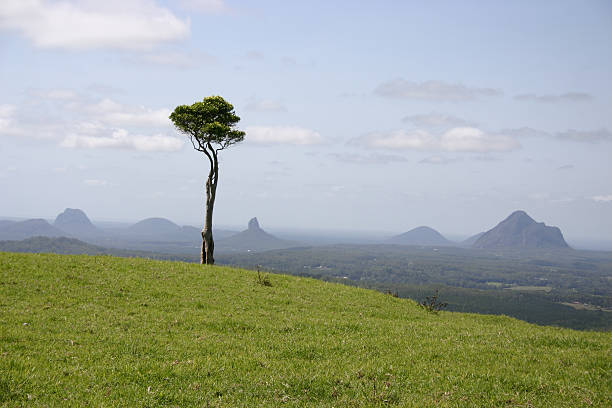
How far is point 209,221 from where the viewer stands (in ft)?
132

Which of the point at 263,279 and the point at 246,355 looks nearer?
the point at 246,355

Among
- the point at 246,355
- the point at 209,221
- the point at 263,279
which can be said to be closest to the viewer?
the point at 246,355

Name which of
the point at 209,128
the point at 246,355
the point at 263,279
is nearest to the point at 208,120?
the point at 209,128

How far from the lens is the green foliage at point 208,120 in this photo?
41781 mm

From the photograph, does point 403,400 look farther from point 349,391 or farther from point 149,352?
point 149,352

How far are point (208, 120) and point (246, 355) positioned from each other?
107ft

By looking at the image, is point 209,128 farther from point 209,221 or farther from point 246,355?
point 246,355

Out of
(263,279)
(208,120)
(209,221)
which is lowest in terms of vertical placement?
(263,279)

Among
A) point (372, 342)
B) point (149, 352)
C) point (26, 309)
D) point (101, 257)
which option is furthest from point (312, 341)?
point (101, 257)

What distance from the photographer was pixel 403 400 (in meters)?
11.4

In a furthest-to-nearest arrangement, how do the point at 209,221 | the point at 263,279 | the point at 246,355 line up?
the point at 209,221 < the point at 263,279 < the point at 246,355

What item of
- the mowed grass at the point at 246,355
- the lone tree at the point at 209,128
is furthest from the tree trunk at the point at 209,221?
the mowed grass at the point at 246,355

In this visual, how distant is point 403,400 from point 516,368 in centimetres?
564

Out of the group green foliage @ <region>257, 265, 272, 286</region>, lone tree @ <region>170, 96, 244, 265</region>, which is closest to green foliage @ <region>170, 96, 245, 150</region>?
lone tree @ <region>170, 96, 244, 265</region>
